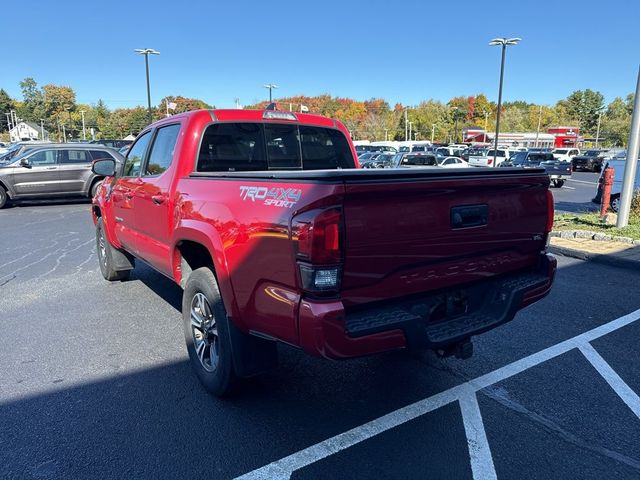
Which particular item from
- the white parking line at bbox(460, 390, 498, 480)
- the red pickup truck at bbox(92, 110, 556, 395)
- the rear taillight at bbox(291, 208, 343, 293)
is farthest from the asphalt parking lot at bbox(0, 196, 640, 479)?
the rear taillight at bbox(291, 208, 343, 293)

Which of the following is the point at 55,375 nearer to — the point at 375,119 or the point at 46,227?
the point at 46,227

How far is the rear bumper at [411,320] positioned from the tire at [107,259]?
4495 mm

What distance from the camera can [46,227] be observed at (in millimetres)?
10922

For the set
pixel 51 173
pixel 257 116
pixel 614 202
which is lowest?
pixel 614 202

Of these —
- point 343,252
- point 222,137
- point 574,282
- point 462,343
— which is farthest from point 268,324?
point 574,282

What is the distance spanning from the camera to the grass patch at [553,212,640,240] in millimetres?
8922

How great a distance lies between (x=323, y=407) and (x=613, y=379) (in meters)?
2.31

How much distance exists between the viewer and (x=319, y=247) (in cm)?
233

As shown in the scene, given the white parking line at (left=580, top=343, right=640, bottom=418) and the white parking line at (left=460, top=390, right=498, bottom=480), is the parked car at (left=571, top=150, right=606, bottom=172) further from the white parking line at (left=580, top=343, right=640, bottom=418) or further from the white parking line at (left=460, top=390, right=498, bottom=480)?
the white parking line at (left=460, top=390, right=498, bottom=480)

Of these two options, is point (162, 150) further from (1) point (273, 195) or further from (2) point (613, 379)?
(2) point (613, 379)

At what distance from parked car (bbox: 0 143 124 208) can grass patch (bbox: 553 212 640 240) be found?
12326mm

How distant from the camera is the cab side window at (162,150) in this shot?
4.19m

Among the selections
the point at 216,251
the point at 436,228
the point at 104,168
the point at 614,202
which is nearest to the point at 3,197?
the point at 104,168

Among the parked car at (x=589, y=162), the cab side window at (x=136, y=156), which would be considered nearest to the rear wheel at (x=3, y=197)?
the cab side window at (x=136, y=156)
